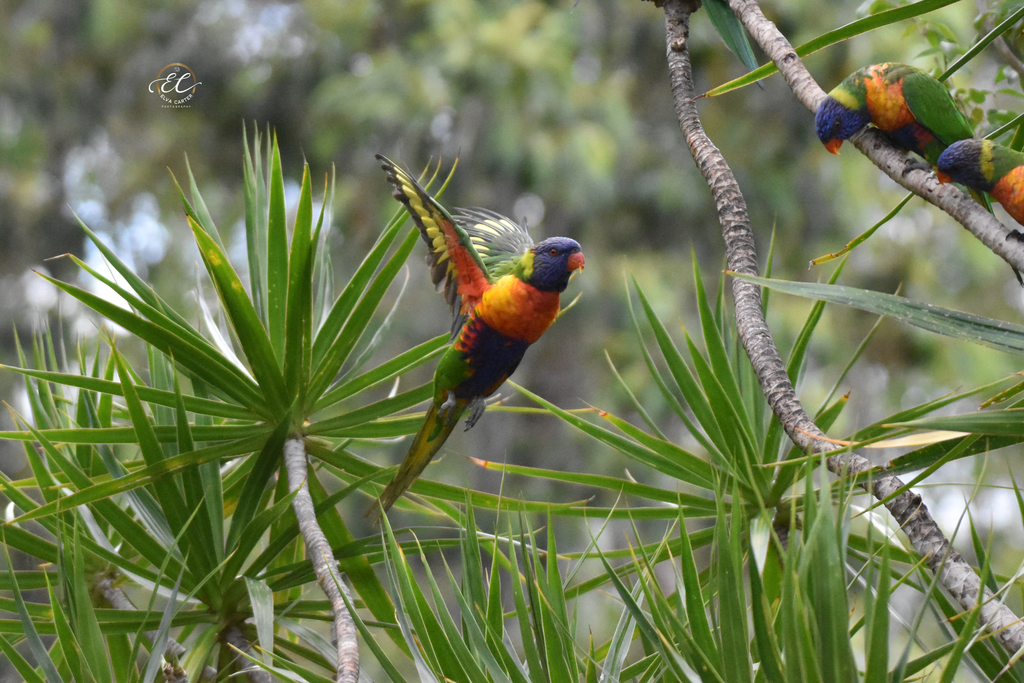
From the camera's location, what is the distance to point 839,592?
1.02m

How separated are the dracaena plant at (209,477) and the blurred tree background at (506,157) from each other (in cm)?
439

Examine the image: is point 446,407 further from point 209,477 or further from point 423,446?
point 209,477

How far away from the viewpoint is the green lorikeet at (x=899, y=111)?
1554 millimetres

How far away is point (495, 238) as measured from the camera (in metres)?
Result: 1.69

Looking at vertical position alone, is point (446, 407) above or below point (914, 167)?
below

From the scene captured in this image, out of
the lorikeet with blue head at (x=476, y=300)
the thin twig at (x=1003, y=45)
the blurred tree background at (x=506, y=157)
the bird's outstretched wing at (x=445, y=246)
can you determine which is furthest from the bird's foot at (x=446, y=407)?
the blurred tree background at (x=506, y=157)

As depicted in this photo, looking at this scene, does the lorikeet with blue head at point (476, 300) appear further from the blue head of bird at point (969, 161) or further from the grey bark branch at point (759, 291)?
the blue head of bird at point (969, 161)

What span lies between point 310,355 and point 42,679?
863 millimetres

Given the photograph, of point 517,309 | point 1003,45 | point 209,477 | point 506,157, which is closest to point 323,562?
point 209,477

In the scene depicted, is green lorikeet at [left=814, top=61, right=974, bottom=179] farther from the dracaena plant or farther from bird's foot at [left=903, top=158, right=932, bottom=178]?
the dracaena plant

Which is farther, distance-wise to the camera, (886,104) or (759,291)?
(759,291)

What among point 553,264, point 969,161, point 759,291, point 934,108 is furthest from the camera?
point 759,291

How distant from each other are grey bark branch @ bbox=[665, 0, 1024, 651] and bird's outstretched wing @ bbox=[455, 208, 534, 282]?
0.43 m

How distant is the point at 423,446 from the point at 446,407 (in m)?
0.12
